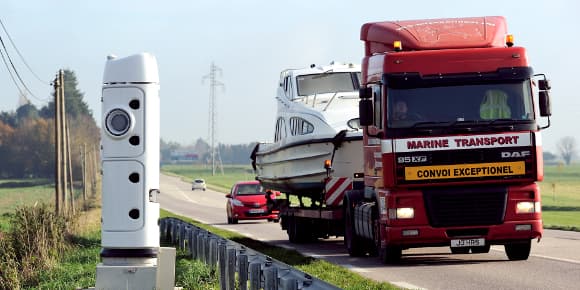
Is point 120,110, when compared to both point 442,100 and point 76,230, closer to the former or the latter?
point 442,100

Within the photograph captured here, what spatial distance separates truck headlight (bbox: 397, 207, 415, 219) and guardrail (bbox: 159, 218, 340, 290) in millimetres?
2858

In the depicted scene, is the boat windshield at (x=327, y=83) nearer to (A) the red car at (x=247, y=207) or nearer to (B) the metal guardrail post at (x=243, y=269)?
(B) the metal guardrail post at (x=243, y=269)

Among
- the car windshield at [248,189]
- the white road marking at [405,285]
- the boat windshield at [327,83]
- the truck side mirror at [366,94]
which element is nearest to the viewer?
the white road marking at [405,285]

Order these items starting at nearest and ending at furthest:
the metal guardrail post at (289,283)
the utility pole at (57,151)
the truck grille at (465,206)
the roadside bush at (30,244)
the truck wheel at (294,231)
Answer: the metal guardrail post at (289,283) < the truck grille at (465,206) < the roadside bush at (30,244) < the truck wheel at (294,231) < the utility pole at (57,151)

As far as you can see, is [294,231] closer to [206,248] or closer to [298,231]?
[298,231]

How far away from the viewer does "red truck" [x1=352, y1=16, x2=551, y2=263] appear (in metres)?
17.4

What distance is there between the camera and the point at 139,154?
1252 centimetres

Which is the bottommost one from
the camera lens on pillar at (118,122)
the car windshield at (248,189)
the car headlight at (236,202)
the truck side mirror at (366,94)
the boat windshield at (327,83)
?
the car headlight at (236,202)

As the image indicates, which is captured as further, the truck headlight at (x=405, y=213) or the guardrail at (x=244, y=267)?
the truck headlight at (x=405, y=213)

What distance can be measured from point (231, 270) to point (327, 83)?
12.9 meters

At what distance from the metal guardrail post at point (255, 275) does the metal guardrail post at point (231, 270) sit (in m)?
1.56


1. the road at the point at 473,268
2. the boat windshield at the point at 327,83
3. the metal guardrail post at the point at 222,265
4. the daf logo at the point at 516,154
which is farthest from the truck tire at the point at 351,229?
the metal guardrail post at the point at 222,265

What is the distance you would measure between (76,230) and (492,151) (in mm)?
18814

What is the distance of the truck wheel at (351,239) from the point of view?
818 inches
